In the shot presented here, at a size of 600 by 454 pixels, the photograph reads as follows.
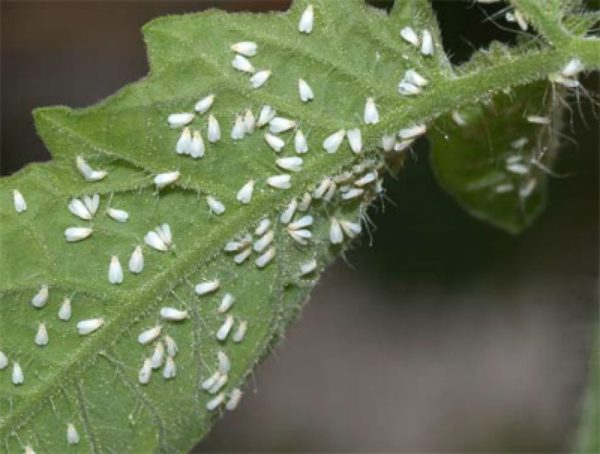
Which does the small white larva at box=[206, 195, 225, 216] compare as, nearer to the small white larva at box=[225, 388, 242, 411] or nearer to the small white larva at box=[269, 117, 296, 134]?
the small white larva at box=[269, 117, 296, 134]

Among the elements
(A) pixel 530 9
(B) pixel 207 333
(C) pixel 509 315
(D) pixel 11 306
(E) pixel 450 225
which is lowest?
(C) pixel 509 315

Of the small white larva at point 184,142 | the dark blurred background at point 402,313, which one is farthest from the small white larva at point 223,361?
the dark blurred background at point 402,313

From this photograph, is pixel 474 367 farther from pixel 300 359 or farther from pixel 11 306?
pixel 11 306

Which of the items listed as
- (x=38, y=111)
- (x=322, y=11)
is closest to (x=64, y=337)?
(x=38, y=111)

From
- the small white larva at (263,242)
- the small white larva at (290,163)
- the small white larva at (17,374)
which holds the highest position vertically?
the small white larva at (290,163)

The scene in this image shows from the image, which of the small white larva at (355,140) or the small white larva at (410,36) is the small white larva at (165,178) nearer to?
the small white larva at (355,140)

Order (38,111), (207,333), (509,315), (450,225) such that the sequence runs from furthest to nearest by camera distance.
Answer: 1. (509,315)
2. (450,225)
3. (207,333)
4. (38,111)

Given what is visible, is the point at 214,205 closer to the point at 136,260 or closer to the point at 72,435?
the point at 136,260
